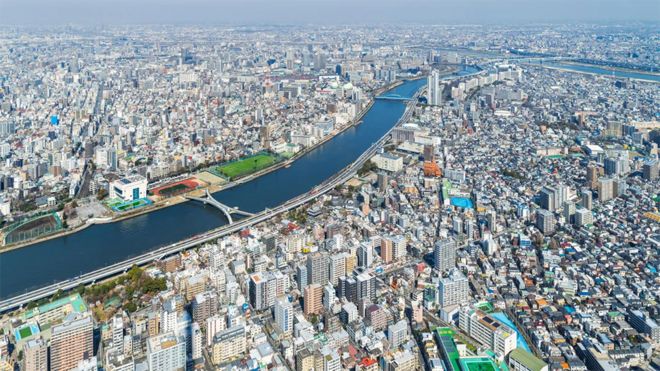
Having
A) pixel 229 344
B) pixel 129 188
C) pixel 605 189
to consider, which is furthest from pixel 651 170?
pixel 129 188

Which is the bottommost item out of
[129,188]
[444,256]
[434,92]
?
[444,256]

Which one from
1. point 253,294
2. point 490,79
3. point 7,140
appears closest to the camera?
point 253,294

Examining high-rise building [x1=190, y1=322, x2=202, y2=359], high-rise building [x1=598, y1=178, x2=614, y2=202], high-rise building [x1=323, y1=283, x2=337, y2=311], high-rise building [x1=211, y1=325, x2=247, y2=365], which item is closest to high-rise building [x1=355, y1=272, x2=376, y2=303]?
high-rise building [x1=323, y1=283, x2=337, y2=311]

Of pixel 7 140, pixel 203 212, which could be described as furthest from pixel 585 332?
pixel 7 140

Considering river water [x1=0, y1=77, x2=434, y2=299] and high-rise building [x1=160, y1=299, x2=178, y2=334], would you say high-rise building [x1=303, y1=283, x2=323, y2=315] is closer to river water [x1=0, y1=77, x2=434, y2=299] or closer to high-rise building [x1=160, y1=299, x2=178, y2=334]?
high-rise building [x1=160, y1=299, x2=178, y2=334]

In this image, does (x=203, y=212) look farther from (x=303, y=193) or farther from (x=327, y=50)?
(x=327, y=50)

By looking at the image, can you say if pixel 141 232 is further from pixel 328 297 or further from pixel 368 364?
pixel 368 364

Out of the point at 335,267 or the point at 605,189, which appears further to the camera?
the point at 605,189
